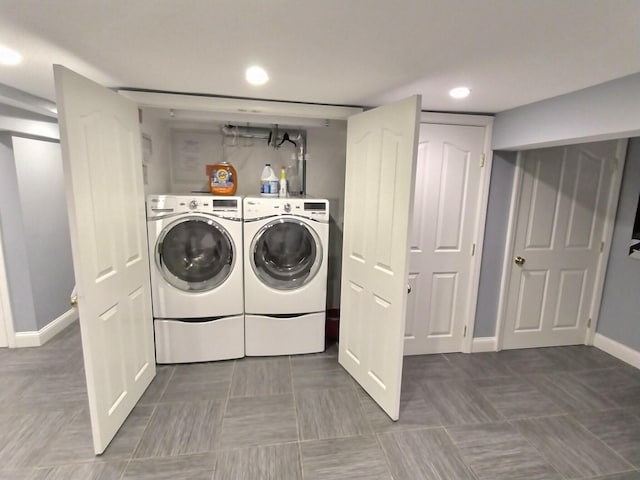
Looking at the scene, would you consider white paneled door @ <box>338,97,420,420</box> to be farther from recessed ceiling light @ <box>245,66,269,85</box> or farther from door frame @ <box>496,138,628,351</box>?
door frame @ <box>496,138,628,351</box>

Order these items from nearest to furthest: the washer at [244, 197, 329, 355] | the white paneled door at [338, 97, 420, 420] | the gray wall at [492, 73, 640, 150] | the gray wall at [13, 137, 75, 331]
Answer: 1. the gray wall at [492, 73, 640, 150]
2. the white paneled door at [338, 97, 420, 420]
3. the washer at [244, 197, 329, 355]
4. the gray wall at [13, 137, 75, 331]

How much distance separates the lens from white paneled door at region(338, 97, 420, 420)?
1.81m

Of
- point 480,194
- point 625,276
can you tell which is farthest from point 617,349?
point 480,194

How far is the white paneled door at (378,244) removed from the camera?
1.81m

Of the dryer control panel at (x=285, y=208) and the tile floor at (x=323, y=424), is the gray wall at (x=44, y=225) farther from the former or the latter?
the dryer control panel at (x=285, y=208)

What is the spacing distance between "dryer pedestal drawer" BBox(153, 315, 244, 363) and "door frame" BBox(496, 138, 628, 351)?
7.39 ft

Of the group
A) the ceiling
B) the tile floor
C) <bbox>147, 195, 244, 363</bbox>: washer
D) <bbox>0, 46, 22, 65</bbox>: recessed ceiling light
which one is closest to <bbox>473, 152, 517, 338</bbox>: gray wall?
the tile floor

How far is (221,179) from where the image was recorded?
8.55 ft

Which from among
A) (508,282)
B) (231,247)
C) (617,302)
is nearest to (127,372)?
(231,247)

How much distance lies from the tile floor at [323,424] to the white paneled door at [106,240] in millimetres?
260

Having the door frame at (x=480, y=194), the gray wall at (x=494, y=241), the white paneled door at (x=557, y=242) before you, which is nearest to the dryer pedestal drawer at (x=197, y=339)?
the door frame at (x=480, y=194)

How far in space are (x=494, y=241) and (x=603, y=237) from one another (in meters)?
1.05

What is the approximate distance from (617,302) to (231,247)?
3327mm

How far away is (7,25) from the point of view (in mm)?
1215
